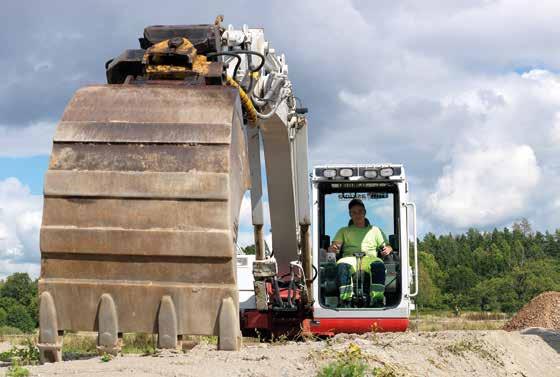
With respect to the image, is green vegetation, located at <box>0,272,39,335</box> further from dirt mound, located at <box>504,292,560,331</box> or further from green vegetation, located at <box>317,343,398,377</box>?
green vegetation, located at <box>317,343,398,377</box>

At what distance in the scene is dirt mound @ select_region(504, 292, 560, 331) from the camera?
1916 centimetres

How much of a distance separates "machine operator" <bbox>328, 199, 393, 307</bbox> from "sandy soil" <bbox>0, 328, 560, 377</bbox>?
3.01 ft

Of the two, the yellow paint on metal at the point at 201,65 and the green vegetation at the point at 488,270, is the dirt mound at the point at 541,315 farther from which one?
the green vegetation at the point at 488,270

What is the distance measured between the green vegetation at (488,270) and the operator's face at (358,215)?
3210cm

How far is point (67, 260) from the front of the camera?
618 cm

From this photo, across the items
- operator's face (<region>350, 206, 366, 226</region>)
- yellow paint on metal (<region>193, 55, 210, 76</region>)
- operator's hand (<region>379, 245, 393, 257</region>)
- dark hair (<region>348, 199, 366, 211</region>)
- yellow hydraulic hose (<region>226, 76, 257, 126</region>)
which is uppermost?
yellow paint on metal (<region>193, 55, 210, 76</region>)

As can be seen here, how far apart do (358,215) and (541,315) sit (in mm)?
9669

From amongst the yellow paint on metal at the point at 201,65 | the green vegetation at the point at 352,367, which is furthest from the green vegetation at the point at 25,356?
the yellow paint on metal at the point at 201,65

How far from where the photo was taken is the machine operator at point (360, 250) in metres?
10.8

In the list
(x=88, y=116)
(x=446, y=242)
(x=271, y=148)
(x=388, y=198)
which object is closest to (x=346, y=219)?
(x=388, y=198)

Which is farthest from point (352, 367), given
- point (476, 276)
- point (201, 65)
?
point (476, 276)

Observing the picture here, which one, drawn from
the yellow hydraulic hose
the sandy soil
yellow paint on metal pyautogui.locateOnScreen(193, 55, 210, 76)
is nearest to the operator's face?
the sandy soil

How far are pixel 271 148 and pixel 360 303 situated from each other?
87.5 inches

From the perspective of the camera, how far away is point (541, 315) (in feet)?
64.0
